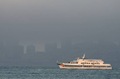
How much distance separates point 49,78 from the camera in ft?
474

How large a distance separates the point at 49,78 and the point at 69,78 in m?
5.89

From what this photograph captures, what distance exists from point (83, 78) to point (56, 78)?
9.69 meters

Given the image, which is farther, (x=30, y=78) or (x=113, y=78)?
(x=113, y=78)

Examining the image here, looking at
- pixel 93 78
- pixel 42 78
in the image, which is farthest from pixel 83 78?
pixel 42 78

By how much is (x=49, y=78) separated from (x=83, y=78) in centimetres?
1160

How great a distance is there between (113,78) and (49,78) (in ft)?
69.1

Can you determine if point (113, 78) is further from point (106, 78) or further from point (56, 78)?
point (56, 78)

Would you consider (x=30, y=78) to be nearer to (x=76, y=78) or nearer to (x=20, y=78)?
(x=20, y=78)

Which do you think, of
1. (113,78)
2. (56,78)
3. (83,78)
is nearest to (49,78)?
(56,78)

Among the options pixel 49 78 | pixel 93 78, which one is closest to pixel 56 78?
pixel 49 78

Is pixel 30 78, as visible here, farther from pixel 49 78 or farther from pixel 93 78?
pixel 93 78

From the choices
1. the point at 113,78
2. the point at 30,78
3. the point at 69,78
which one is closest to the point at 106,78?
the point at 113,78

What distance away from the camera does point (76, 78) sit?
14750 cm

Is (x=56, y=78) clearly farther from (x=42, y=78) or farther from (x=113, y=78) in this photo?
(x=113, y=78)
